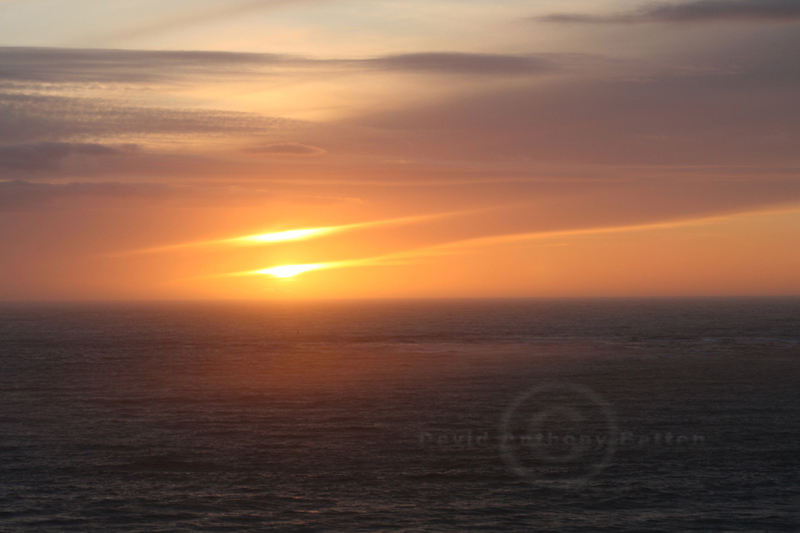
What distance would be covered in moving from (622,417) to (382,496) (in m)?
31.6

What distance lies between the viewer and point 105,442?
5466cm

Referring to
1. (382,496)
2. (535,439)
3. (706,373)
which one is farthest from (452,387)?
(382,496)

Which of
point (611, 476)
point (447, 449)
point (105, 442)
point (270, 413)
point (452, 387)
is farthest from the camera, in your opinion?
point (452, 387)

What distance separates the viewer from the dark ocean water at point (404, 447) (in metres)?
37.7

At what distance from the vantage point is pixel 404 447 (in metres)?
51.8

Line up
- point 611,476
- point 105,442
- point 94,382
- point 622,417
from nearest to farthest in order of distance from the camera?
point 611,476 → point 105,442 → point 622,417 → point 94,382

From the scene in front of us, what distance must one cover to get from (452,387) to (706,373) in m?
39.2

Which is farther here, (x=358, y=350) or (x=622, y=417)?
(x=358, y=350)

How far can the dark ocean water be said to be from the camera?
37656 millimetres

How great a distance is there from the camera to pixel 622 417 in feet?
207

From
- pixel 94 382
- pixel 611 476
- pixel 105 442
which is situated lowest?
pixel 611 476

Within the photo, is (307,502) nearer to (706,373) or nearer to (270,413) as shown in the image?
(270,413)

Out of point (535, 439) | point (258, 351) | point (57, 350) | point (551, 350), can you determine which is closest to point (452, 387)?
point (535, 439)

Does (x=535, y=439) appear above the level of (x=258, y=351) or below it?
below
